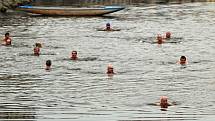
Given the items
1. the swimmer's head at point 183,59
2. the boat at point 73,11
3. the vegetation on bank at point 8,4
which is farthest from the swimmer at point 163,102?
the vegetation on bank at point 8,4

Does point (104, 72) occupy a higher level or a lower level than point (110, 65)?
lower

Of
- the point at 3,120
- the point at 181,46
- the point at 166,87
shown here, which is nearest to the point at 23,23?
the point at 181,46

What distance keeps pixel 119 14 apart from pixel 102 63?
35.6m

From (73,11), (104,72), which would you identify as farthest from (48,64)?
A: (73,11)

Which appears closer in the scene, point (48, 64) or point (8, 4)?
point (48, 64)

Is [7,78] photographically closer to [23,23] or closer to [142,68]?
[142,68]

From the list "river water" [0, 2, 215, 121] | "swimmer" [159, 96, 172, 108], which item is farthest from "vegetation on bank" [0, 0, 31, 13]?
"swimmer" [159, 96, 172, 108]

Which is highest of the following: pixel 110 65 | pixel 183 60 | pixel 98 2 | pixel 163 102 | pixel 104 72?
pixel 163 102

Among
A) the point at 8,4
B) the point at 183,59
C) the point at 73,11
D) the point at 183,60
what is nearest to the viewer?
the point at 183,59

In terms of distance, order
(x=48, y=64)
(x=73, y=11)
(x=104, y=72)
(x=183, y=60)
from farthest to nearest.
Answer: (x=73, y=11) < (x=183, y=60) < (x=48, y=64) < (x=104, y=72)

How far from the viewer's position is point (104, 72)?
1379 inches

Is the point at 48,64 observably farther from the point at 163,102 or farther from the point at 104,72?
the point at 163,102

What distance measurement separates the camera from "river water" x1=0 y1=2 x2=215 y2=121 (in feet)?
83.7

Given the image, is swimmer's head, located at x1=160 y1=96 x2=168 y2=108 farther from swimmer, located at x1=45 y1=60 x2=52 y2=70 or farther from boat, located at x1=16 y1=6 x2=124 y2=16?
boat, located at x1=16 y1=6 x2=124 y2=16
